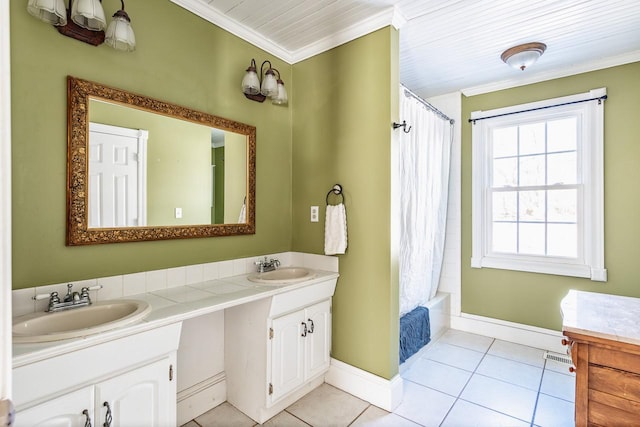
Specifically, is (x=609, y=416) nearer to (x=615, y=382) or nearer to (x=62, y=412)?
(x=615, y=382)

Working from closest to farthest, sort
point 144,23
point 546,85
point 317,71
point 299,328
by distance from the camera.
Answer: point 144,23 < point 299,328 < point 317,71 < point 546,85

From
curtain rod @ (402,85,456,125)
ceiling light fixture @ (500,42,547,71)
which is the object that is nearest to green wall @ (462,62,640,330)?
curtain rod @ (402,85,456,125)

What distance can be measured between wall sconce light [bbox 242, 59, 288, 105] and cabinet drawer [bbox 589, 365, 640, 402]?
2.35m

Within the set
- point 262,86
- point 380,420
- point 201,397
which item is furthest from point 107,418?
point 262,86

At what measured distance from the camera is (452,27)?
2.28 metres

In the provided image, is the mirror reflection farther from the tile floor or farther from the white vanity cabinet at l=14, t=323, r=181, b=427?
the tile floor

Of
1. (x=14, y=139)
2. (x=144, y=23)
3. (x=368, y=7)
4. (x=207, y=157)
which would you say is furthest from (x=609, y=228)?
(x=14, y=139)

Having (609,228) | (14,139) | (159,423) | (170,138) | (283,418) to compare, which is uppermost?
(170,138)

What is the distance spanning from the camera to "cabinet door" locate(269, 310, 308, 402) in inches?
77.4

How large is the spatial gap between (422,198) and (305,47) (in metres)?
1.64

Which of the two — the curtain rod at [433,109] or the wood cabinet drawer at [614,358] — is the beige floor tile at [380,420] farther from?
the curtain rod at [433,109]

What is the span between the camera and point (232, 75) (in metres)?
2.29

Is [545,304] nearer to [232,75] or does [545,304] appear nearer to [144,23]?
[232,75]

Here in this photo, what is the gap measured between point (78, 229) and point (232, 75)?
1.39 metres
